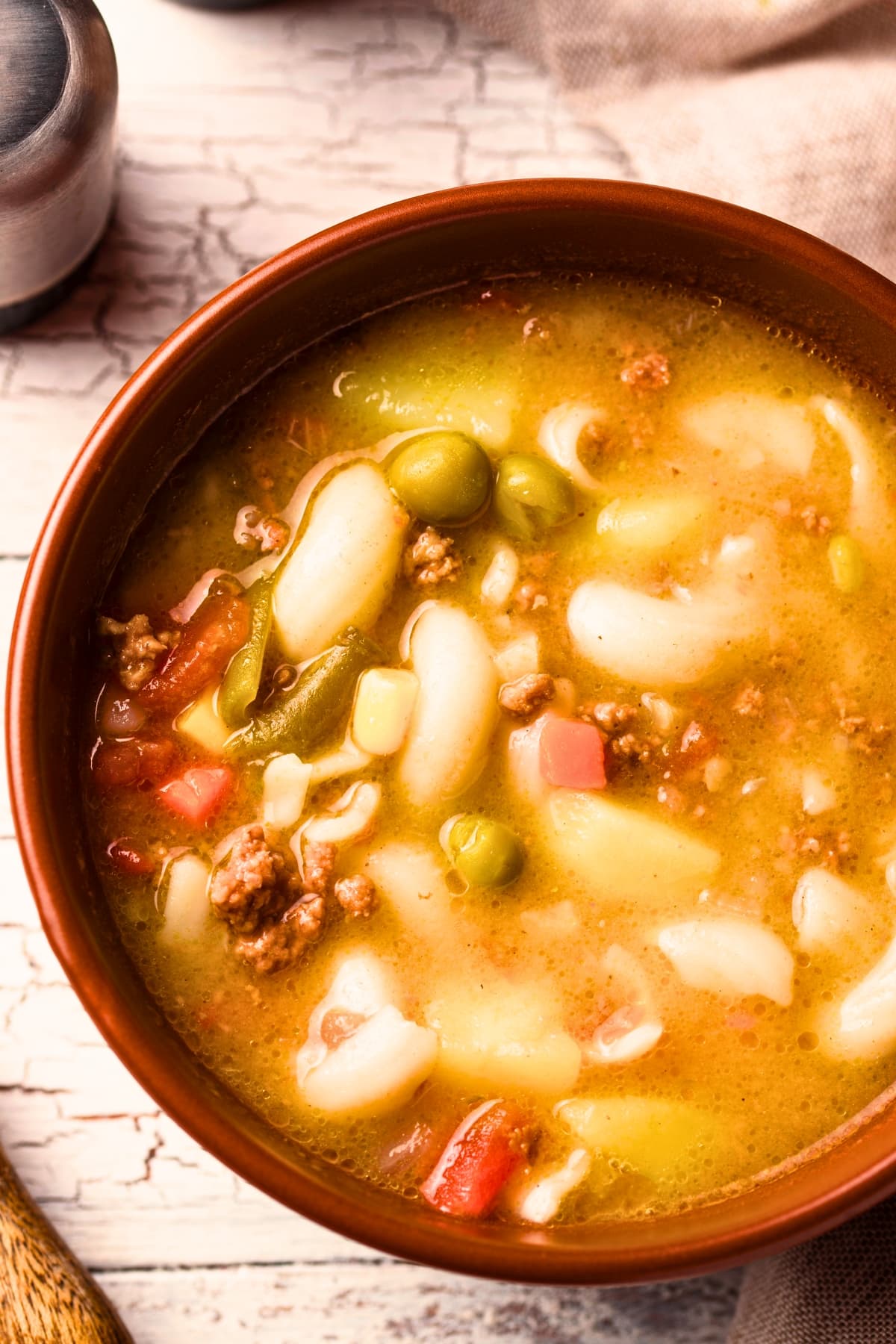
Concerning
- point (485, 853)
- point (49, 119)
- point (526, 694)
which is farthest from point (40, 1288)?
point (49, 119)

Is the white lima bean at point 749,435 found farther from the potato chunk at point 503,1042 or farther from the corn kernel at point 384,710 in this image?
the potato chunk at point 503,1042

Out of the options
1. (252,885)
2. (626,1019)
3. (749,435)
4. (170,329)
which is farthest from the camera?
(170,329)

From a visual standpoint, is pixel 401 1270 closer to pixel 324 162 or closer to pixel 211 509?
pixel 211 509

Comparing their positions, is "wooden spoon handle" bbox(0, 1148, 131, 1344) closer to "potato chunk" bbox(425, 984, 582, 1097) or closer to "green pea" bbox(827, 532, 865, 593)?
"potato chunk" bbox(425, 984, 582, 1097)

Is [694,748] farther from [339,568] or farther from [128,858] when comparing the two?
[128,858]

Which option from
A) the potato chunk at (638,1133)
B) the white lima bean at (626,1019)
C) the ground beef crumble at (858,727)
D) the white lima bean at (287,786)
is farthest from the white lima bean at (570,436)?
the potato chunk at (638,1133)

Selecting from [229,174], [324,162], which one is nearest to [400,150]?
[324,162]
